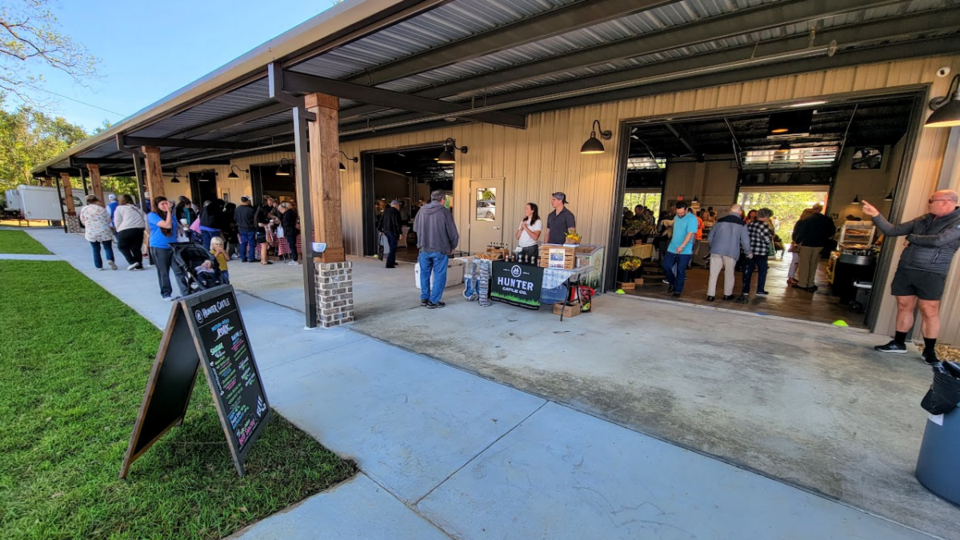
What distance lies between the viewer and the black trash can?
6.47 feet

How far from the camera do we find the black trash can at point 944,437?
1.97 m

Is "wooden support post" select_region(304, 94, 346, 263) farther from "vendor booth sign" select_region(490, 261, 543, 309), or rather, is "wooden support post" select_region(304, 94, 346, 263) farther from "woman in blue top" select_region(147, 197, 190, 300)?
"woman in blue top" select_region(147, 197, 190, 300)

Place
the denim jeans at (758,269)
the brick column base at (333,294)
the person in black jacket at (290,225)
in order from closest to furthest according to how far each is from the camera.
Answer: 1. the brick column base at (333,294)
2. the denim jeans at (758,269)
3. the person in black jacket at (290,225)

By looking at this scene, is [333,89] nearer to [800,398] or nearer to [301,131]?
[301,131]

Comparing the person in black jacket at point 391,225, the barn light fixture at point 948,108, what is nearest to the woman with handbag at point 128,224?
the person in black jacket at point 391,225

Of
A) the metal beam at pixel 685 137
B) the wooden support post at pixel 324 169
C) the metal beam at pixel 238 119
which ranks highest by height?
the metal beam at pixel 685 137

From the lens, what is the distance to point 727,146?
38.5 ft

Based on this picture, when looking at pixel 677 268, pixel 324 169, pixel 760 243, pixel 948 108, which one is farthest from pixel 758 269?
pixel 324 169

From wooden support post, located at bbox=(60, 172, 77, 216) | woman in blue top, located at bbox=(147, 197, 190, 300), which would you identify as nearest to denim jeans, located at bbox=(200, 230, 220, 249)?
woman in blue top, located at bbox=(147, 197, 190, 300)

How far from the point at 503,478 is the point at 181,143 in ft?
36.7

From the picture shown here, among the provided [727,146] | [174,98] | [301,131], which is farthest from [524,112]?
[727,146]

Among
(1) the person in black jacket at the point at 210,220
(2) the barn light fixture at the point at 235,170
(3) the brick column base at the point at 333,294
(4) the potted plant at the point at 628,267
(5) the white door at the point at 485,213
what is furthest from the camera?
(2) the barn light fixture at the point at 235,170

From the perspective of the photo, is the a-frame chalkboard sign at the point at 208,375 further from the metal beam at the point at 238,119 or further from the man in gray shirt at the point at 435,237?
the metal beam at the point at 238,119

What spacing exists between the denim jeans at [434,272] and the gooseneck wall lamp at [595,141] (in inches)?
120
